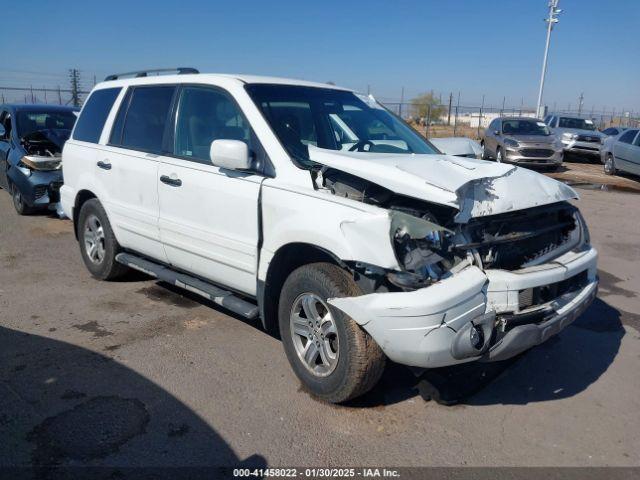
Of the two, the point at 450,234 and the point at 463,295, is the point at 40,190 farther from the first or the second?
the point at 463,295

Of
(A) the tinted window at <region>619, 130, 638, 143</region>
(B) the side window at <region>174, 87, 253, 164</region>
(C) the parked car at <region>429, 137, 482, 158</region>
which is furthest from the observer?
(A) the tinted window at <region>619, 130, 638, 143</region>

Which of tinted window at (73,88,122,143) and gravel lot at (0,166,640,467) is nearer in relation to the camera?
gravel lot at (0,166,640,467)

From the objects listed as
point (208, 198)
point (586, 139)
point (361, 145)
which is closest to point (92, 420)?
point (208, 198)

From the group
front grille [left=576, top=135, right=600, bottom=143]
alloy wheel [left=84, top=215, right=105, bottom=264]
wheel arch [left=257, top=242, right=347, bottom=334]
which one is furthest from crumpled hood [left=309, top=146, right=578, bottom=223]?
front grille [left=576, top=135, right=600, bottom=143]

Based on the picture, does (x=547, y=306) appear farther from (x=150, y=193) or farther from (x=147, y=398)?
(x=150, y=193)

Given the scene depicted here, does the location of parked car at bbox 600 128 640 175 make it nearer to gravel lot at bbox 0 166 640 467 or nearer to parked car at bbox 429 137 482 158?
parked car at bbox 429 137 482 158

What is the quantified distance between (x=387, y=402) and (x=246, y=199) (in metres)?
1.61

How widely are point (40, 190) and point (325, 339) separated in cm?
688

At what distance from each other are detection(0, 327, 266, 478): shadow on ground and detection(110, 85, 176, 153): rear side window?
6.14ft

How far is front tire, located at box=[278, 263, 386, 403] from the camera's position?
3.19m

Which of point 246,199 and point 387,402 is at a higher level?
point 246,199

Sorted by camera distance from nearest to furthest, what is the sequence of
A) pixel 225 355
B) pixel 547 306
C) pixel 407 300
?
pixel 407 300, pixel 547 306, pixel 225 355

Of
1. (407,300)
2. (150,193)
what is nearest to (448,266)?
(407,300)

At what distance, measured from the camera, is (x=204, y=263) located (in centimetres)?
431
